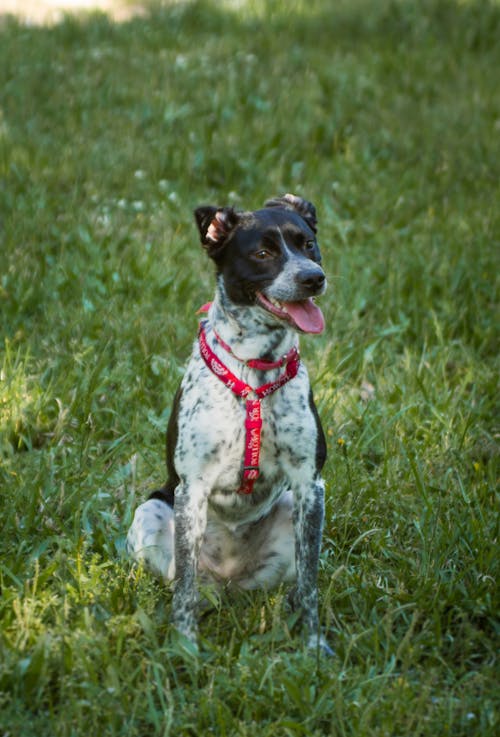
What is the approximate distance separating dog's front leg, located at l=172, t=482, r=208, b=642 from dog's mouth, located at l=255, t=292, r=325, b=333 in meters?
0.69

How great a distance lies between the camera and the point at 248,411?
3.66 meters

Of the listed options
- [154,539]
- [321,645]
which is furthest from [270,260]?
[321,645]

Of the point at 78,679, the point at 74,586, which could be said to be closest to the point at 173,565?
the point at 74,586

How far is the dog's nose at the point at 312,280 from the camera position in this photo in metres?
3.58

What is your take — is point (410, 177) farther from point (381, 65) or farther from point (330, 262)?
point (381, 65)

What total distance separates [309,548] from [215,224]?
1.28 m

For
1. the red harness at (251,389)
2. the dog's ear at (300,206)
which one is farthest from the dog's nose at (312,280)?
the dog's ear at (300,206)

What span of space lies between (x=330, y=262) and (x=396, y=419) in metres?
1.93

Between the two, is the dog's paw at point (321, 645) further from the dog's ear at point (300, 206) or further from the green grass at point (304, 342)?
the dog's ear at point (300, 206)

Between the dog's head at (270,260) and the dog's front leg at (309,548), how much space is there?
643 millimetres

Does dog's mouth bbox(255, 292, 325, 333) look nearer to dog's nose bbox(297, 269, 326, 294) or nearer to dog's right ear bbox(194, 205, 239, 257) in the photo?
dog's nose bbox(297, 269, 326, 294)

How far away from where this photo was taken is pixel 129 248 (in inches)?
255

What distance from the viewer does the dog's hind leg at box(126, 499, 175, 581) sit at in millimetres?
3893

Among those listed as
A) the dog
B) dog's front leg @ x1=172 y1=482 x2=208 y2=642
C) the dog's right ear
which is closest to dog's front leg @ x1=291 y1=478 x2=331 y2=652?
the dog
